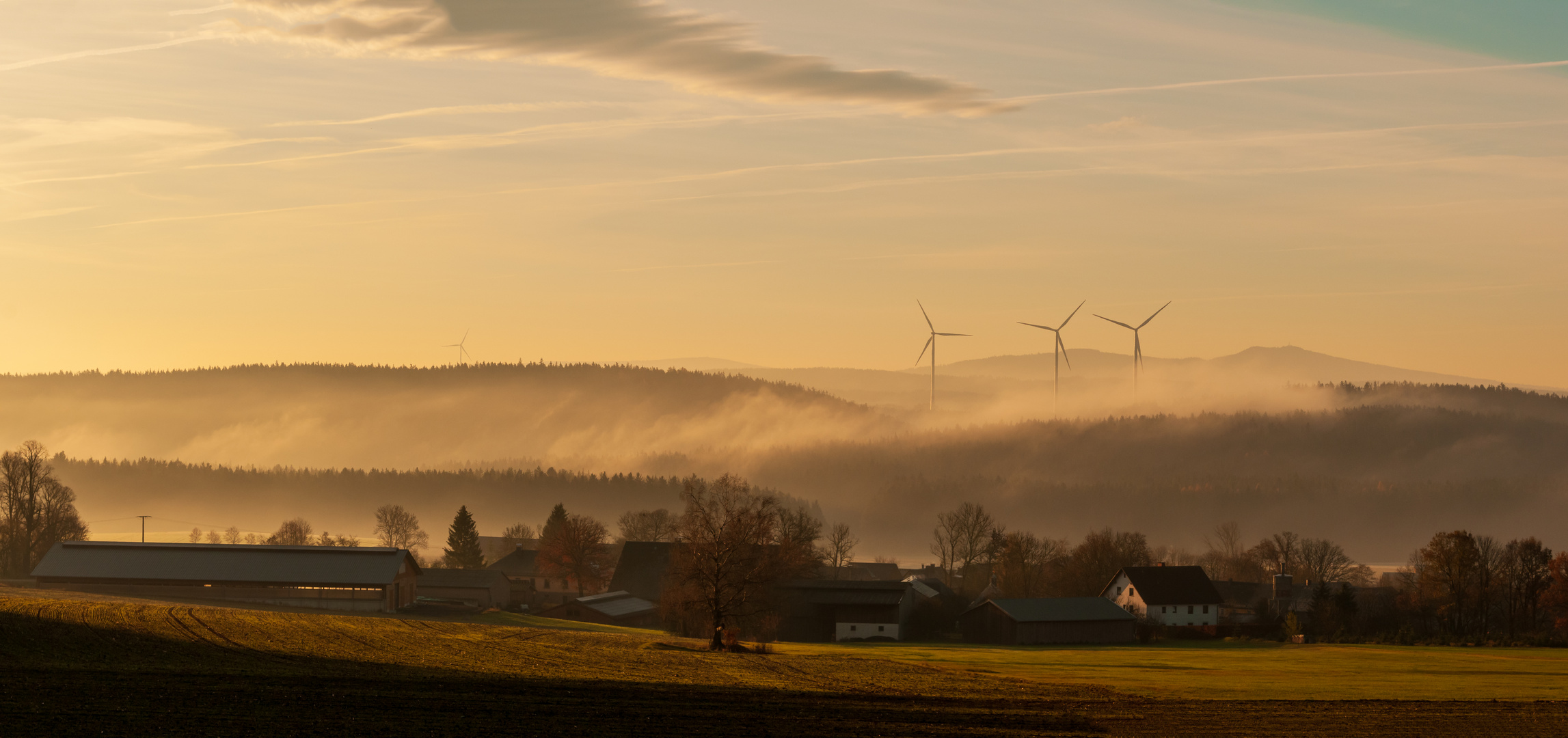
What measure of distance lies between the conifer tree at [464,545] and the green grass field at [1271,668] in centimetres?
8962

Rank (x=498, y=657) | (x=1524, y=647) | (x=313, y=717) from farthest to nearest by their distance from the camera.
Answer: (x=1524, y=647) < (x=498, y=657) < (x=313, y=717)

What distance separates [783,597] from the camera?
130 m

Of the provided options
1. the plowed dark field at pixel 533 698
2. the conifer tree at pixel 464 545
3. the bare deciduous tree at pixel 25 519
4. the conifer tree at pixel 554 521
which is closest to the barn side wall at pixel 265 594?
the bare deciduous tree at pixel 25 519

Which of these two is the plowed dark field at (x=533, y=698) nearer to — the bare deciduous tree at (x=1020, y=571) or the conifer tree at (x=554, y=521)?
the bare deciduous tree at (x=1020, y=571)

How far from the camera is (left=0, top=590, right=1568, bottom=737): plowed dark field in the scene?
43594mm

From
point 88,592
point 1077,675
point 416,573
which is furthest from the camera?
point 416,573

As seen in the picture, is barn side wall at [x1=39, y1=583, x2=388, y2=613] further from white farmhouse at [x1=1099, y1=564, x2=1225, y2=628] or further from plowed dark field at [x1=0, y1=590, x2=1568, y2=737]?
white farmhouse at [x1=1099, y1=564, x2=1225, y2=628]

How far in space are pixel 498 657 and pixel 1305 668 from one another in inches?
2006

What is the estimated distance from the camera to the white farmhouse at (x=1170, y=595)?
148 meters

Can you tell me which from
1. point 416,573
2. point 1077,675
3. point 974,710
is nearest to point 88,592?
point 416,573

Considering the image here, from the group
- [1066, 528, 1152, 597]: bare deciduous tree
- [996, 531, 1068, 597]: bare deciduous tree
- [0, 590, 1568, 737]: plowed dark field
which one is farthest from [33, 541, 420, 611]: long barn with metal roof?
[1066, 528, 1152, 597]: bare deciduous tree

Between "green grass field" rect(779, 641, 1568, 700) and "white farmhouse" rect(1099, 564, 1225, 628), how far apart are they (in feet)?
76.7

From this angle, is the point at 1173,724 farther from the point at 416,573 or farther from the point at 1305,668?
the point at 416,573

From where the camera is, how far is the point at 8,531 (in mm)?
161625
